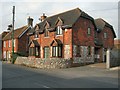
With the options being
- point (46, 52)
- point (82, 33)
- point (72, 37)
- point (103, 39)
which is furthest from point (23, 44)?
point (72, 37)

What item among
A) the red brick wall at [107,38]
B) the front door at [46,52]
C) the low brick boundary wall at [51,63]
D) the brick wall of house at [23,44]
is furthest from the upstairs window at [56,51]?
the brick wall of house at [23,44]

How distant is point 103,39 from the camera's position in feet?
132

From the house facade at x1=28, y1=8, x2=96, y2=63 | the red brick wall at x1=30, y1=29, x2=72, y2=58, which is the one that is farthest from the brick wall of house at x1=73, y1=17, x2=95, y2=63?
the red brick wall at x1=30, y1=29, x2=72, y2=58

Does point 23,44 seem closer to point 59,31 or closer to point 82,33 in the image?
point 59,31

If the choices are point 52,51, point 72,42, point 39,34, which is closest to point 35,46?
point 39,34

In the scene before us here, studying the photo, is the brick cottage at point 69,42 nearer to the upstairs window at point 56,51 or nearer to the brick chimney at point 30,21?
the upstairs window at point 56,51

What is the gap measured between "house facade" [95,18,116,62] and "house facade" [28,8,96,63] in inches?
99.2

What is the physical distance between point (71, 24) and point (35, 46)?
11242 millimetres

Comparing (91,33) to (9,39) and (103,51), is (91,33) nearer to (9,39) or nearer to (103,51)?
(103,51)

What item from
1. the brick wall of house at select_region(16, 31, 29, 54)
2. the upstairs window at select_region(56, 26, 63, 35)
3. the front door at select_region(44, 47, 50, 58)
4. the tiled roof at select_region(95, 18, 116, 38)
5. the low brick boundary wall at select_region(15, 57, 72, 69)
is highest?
the tiled roof at select_region(95, 18, 116, 38)

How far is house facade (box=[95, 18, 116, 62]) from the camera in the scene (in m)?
37.5

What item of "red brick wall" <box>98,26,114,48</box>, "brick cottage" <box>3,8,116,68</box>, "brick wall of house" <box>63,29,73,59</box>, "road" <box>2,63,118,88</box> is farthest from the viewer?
"red brick wall" <box>98,26,114,48</box>

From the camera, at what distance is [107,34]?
4147 cm

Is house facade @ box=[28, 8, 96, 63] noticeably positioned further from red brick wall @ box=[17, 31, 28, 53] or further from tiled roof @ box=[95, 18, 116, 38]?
red brick wall @ box=[17, 31, 28, 53]
